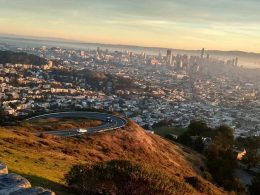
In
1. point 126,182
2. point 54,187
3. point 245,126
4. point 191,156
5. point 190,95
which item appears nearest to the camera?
A: point 126,182

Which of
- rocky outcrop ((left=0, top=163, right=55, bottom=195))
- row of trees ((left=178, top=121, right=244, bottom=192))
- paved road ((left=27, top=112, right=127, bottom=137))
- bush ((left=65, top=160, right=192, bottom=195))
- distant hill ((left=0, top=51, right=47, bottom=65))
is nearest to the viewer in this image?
rocky outcrop ((left=0, top=163, right=55, bottom=195))

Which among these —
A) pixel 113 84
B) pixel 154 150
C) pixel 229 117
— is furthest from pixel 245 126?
pixel 154 150

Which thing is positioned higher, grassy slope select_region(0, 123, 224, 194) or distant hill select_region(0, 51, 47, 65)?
grassy slope select_region(0, 123, 224, 194)

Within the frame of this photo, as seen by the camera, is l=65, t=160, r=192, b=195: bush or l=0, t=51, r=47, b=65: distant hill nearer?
l=65, t=160, r=192, b=195: bush

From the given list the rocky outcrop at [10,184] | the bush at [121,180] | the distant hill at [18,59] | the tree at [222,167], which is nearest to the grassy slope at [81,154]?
the bush at [121,180]

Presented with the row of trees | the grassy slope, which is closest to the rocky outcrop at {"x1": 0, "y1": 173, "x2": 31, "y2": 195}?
the grassy slope

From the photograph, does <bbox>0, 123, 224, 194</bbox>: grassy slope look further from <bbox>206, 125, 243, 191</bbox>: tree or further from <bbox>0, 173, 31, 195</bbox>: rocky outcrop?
<bbox>0, 173, 31, 195</bbox>: rocky outcrop

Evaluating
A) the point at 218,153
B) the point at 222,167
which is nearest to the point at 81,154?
the point at 222,167

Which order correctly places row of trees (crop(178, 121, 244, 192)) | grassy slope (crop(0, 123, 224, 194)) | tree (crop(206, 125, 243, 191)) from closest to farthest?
grassy slope (crop(0, 123, 224, 194)) → tree (crop(206, 125, 243, 191)) → row of trees (crop(178, 121, 244, 192))

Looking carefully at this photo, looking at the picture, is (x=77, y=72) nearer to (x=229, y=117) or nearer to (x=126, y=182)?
(x=229, y=117)
